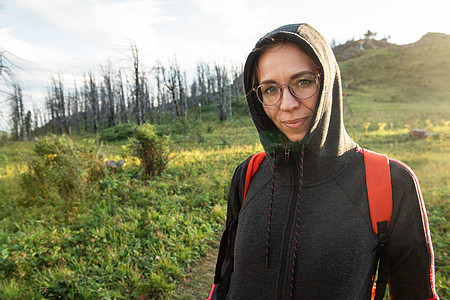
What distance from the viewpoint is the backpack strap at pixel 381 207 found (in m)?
1.01

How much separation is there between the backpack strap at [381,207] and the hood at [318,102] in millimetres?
168

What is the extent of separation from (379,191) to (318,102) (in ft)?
1.39

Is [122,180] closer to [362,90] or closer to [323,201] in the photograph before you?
[323,201]

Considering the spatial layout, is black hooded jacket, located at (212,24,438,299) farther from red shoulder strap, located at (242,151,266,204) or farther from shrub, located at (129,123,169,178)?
shrub, located at (129,123,169,178)

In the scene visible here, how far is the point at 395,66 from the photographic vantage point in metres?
50.8

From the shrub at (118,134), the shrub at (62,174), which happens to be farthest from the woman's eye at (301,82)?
the shrub at (118,134)

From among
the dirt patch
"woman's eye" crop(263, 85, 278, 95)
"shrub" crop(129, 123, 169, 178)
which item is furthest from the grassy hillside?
"woman's eye" crop(263, 85, 278, 95)

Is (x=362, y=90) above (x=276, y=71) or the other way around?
above

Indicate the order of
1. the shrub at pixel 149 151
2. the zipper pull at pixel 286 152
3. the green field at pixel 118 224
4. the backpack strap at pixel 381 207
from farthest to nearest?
the shrub at pixel 149 151, the green field at pixel 118 224, the zipper pull at pixel 286 152, the backpack strap at pixel 381 207

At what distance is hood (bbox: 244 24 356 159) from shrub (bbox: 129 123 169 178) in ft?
21.6

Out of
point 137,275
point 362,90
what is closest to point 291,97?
point 137,275

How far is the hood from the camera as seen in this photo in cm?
103

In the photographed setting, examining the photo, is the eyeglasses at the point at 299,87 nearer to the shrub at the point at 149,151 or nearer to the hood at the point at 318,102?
the hood at the point at 318,102

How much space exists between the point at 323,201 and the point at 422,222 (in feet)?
1.16
